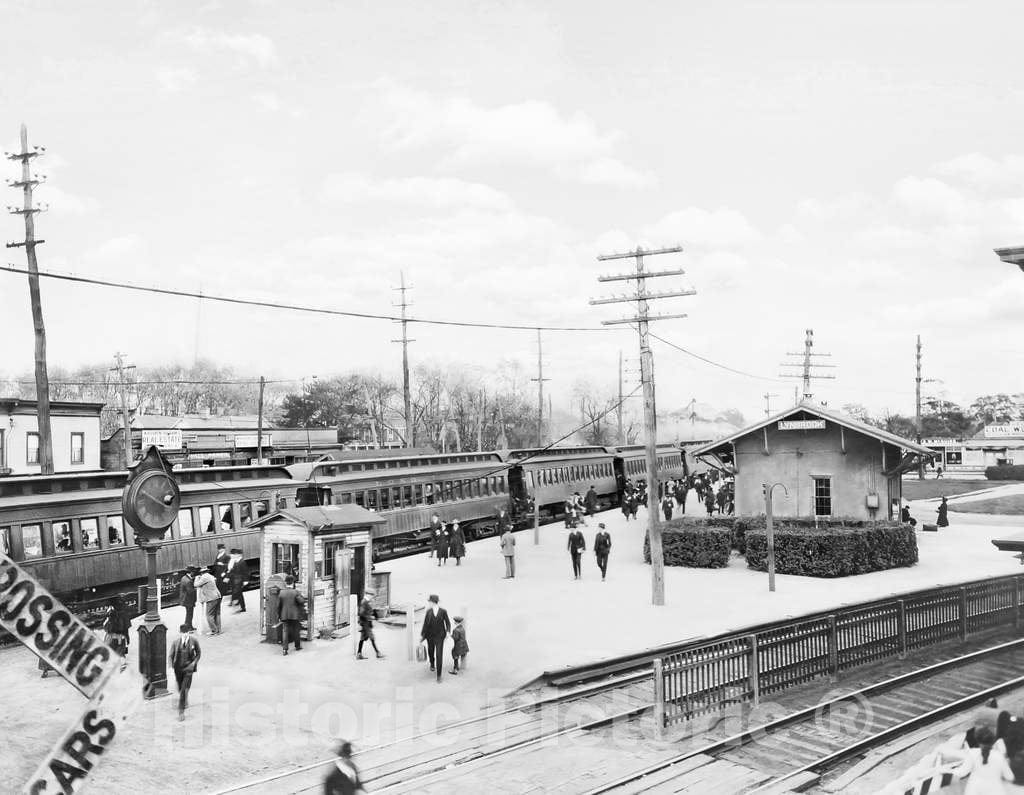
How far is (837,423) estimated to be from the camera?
101 ft

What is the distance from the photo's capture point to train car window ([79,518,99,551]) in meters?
20.9

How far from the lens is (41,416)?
2894 centimetres

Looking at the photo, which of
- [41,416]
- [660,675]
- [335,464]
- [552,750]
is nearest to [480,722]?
[552,750]

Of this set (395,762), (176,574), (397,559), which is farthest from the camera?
(397,559)

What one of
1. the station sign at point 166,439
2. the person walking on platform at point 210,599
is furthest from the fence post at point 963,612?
the station sign at point 166,439

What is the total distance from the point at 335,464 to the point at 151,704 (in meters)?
16.0

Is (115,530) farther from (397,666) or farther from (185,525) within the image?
(397,666)

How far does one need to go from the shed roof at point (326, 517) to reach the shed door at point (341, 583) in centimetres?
62

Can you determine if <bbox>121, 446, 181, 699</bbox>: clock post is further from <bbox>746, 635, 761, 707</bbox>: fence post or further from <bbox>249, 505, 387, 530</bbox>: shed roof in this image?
<bbox>746, 635, 761, 707</bbox>: fence post

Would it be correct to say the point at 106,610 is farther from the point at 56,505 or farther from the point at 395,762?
the point at 395,762

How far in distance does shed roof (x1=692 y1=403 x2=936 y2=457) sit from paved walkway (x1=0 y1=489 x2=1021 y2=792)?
12.9ft

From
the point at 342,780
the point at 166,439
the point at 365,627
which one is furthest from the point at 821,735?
the point at 166,439

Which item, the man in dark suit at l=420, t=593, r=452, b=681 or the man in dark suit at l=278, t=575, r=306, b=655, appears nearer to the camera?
the man in dark suit at l=420, t=593, r=452, b=681

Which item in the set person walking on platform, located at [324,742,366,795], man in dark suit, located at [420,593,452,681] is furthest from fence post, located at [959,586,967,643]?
person walking on platform, located at [324,742,366,795]
